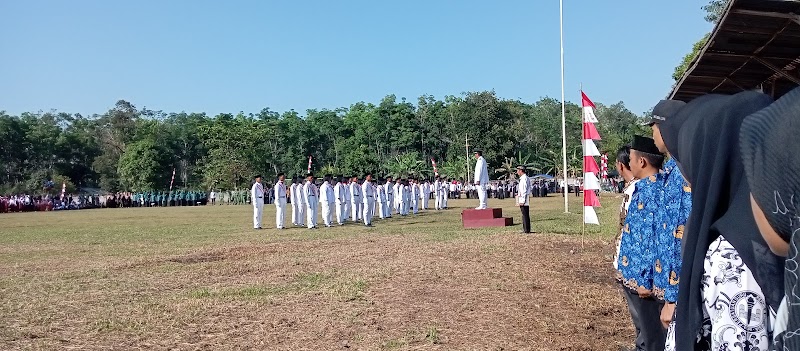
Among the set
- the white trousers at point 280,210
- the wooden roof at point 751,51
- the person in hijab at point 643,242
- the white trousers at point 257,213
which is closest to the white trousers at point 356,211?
the white trousers at point 280,210

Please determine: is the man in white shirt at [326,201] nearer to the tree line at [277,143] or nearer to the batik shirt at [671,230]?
the batik shirt at [671,230]

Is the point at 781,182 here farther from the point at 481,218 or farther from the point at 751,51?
the point at 481,218

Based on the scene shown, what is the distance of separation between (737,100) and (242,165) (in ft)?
192

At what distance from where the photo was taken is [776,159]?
1.31 m

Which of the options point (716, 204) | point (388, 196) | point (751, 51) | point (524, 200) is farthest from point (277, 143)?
point (716, 204)

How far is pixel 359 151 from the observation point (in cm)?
7125

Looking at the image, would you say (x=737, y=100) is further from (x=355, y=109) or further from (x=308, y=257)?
(x=355, y=109)

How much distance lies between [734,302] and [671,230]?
3.75 feet

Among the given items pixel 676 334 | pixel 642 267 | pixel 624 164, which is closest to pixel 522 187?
pixel 624 164

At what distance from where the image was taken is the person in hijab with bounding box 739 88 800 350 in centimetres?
127

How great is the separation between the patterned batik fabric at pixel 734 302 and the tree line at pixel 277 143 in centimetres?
5374

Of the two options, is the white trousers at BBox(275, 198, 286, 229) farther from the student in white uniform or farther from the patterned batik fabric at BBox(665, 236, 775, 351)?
the patterned batik fabric at BBox(665, 236, 775, 351)

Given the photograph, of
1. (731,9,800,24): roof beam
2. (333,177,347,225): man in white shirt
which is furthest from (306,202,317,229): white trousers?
(731,9,800,24): roof beam

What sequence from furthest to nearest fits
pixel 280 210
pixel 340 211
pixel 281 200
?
pixel 340 211 < pixel 280 210 < pixel 281 200
